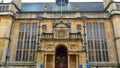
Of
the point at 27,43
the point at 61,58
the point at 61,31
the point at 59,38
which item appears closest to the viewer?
the point at 59,38

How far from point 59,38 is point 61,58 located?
2.96m

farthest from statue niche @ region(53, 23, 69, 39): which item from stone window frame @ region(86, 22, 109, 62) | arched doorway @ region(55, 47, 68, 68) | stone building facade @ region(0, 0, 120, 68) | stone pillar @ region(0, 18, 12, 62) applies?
stone pillar @ region(0, 18, 12, 62)

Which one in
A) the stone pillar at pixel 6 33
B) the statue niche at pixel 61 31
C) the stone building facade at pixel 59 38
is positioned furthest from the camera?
the stone pillar at pixel 6 33

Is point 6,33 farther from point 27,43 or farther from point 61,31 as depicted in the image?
point 61,31

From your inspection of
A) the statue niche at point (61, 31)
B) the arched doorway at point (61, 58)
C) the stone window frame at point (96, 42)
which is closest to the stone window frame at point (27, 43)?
the arched doorway at point (61, 58)

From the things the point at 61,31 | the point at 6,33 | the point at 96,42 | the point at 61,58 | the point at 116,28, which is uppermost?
the point at 116,28

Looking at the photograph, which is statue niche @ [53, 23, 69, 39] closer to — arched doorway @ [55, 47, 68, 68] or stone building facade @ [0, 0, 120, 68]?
stone building facade @ [0, 0, 120, 68]

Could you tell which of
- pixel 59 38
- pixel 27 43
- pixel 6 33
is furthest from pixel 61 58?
pixel 6 33

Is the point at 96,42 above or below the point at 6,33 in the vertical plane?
below

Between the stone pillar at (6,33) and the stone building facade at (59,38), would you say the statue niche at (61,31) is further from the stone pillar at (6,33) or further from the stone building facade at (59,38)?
the stone pillar at (6,33)

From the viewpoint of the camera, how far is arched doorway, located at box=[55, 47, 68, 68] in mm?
25922

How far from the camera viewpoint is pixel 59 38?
2555 cm

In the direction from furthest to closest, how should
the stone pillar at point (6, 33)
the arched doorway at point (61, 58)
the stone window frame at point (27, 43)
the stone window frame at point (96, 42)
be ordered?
the stone window frame at point (27, 43) → the stone window frame at point (96, 42) → the stone pillar at point (6, 33) → the arched doorway at point (61, 58)

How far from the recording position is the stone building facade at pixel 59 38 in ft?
82.2
